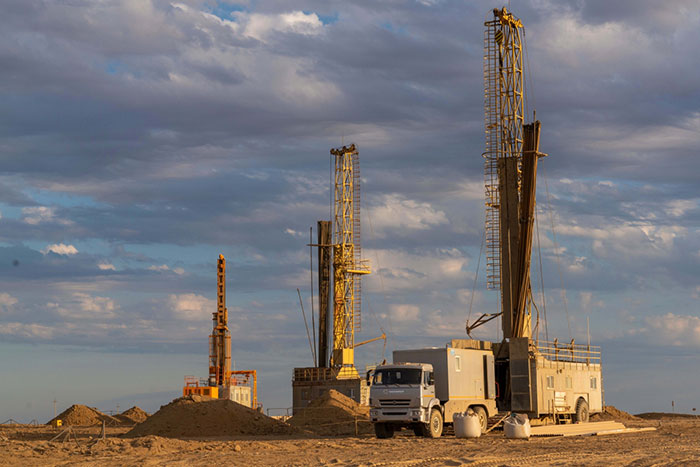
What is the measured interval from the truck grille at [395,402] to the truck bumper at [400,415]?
15 cm

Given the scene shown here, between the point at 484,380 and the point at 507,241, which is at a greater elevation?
the point at 507,241

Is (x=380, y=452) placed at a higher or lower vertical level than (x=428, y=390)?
lower

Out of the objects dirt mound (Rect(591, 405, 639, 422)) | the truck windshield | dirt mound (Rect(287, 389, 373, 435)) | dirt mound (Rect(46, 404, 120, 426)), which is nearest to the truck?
the truck windshield

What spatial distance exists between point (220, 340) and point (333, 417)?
131ft

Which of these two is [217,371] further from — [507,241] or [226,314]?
[507,241]

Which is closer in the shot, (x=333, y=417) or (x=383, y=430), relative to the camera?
(x=383, y=430)

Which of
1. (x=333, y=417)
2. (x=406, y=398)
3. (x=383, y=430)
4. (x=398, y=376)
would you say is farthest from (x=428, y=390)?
(x=333, y=417)

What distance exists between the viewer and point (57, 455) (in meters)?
30.4

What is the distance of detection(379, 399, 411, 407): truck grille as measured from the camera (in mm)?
35938

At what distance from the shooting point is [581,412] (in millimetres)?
44906

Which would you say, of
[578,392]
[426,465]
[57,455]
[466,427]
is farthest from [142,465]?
[578,392]

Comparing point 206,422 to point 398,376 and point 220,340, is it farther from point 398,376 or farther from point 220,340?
point 220,340

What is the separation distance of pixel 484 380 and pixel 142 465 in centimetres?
1810

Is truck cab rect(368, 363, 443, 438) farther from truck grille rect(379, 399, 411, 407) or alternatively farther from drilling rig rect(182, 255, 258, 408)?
drilling rig rect(182, 255, 258, 408)
